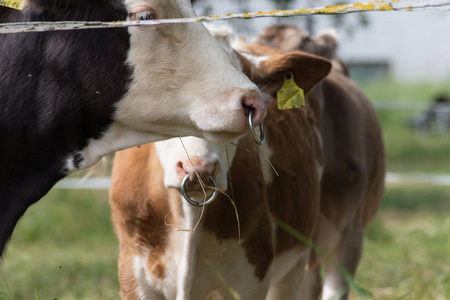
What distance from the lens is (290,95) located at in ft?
9.80

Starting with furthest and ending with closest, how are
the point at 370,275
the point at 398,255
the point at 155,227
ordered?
the point at 398,255 < the point at 370,275 < the point at 155,227

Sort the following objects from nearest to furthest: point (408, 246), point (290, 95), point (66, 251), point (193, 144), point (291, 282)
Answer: point (193, 144), point (290, 95), point (291, 282), point (66, 251), point (408, 246)

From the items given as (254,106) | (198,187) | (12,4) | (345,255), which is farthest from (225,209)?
(345,255)

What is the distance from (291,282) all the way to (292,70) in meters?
1.45

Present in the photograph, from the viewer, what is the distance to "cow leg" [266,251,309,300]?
3941 mm

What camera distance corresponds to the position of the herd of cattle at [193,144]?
2025 millimetres

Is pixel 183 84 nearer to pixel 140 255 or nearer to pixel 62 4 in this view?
pixel 62 4

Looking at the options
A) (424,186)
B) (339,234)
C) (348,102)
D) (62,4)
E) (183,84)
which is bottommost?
(424,186)

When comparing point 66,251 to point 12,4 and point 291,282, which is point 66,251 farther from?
point 12,4

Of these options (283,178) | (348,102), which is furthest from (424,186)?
(283,178)

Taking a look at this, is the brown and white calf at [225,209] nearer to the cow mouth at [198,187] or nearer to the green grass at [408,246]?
the cow mouth at [198,187]

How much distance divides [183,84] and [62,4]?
1.40 ft

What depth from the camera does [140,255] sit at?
3.20m

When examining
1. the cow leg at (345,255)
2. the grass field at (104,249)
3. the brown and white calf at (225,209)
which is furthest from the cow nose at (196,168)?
the cow leg at (345,255)
